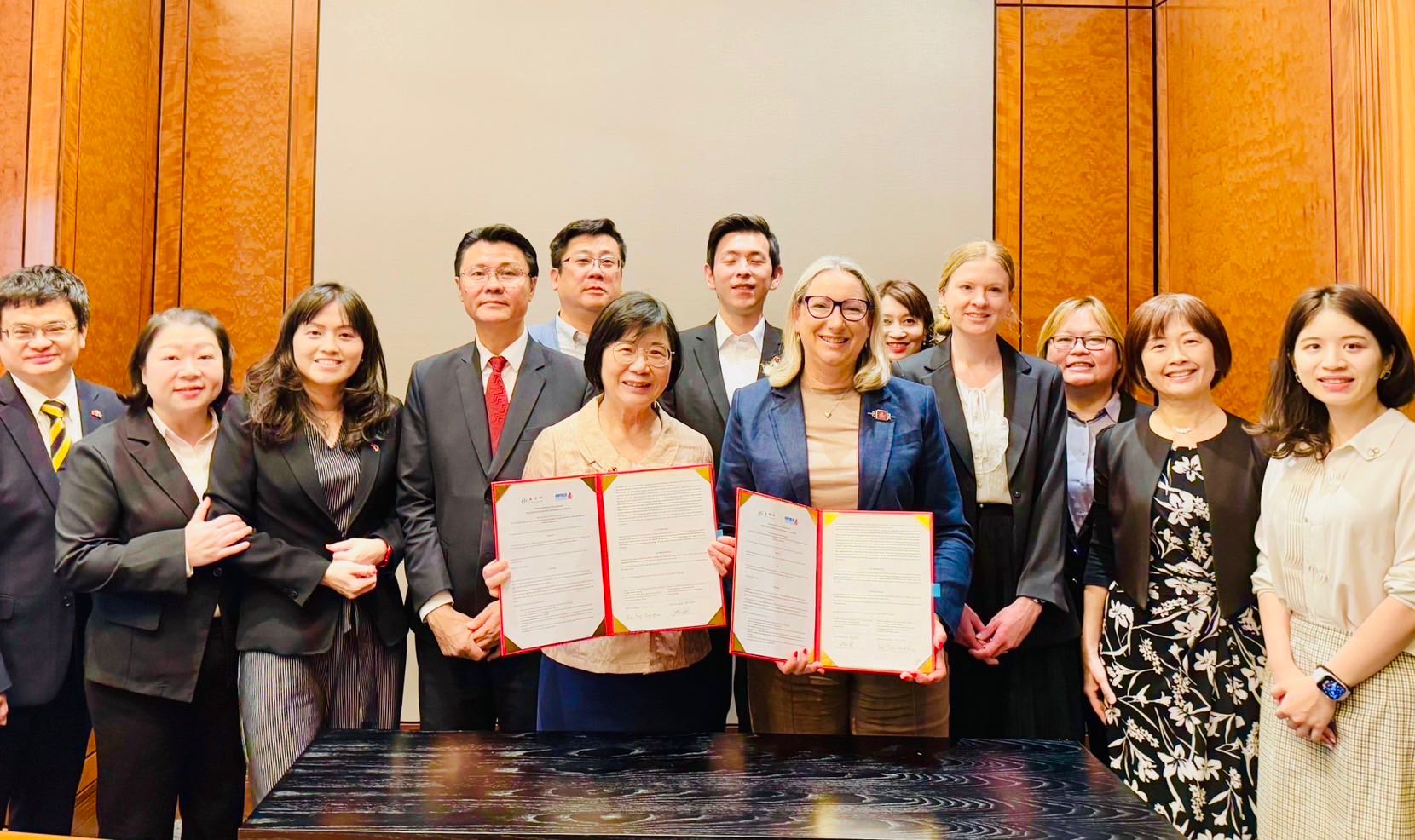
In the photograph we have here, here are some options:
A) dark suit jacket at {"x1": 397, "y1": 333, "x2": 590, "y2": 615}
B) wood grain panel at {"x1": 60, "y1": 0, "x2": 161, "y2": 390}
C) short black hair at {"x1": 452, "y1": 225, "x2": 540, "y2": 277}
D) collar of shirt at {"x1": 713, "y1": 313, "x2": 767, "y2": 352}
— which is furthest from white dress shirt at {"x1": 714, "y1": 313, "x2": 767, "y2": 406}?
wood grain panel at {"x1": 60, "y1": 0, "x2": 161, "y2": 390}

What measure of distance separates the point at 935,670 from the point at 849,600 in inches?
9.1

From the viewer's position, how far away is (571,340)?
333 centimetres

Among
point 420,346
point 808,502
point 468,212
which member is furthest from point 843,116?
point 808,502

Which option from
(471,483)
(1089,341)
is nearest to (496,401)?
(471,483)

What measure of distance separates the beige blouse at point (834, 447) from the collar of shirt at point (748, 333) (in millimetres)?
690

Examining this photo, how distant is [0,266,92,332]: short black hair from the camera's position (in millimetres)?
2668

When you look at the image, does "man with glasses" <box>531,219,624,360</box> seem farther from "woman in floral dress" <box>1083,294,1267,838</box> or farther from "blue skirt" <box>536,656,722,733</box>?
"woman in floral dress" <box>1083,294,1267,838</box>

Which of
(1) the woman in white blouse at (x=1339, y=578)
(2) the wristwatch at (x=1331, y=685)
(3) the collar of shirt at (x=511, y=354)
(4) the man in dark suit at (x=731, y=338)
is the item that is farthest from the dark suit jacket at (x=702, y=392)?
(2) the wristwatch at (x=1331, y=685)

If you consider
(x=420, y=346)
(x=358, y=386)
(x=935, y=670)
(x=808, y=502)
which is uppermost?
(x=420, y=346)

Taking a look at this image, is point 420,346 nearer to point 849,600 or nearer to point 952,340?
point 952,340

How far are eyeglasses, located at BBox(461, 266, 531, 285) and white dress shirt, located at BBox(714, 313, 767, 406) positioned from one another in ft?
2.09

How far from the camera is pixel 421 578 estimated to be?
252 centimetres

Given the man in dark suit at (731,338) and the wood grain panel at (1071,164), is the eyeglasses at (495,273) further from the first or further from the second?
the wood grain panel at (1071,164)

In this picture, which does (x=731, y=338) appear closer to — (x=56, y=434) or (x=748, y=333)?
(x=748, y=333)
